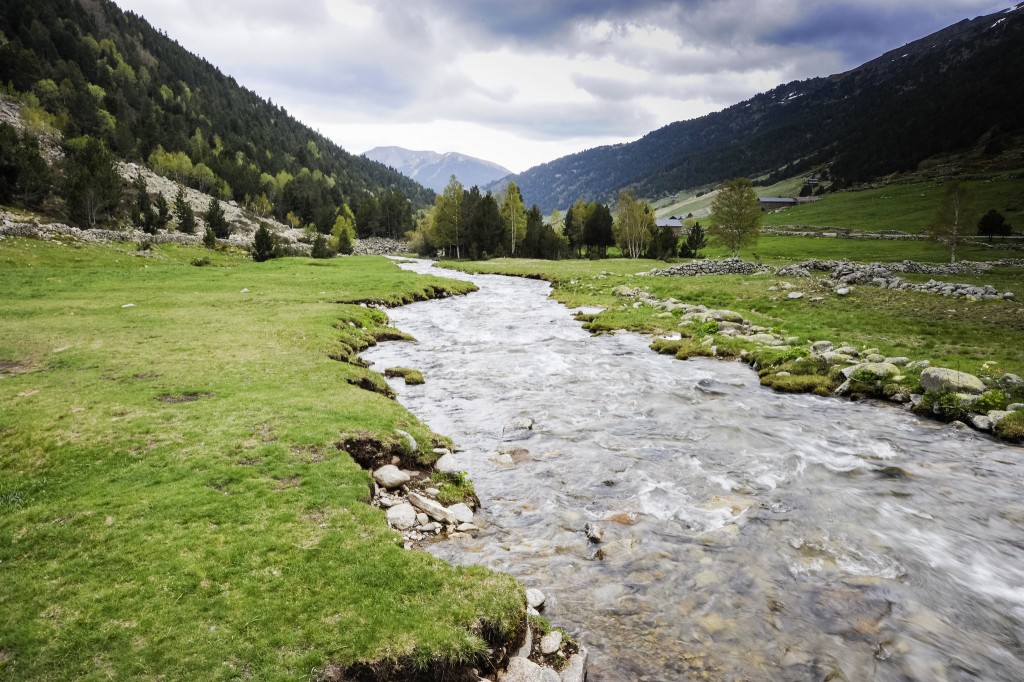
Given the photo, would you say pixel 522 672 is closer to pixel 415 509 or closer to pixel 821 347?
pixel 415 509

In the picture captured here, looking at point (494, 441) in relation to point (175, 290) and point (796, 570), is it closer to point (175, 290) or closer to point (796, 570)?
point (796, 570)

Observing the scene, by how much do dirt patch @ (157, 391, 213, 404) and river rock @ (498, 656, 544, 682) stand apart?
14.9 meters

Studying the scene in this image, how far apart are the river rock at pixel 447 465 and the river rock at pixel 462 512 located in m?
1.83

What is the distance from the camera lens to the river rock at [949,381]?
18016mm

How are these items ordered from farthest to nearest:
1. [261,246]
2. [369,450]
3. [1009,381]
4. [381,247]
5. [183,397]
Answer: [381,247] → [261,246] → [1009,381] → [183,397] → [369,450]

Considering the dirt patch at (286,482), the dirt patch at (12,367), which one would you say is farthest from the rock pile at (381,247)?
the dirt patch at (286,482)

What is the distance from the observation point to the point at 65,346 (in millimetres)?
22344

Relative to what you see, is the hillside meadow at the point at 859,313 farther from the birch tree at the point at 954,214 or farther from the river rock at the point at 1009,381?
the birch tree at the point at 954,214

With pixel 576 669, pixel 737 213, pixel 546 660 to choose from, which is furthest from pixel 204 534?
pixel 737 213

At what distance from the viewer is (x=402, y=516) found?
11.4 m

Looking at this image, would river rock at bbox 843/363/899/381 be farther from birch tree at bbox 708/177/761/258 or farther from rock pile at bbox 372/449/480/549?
birch tree at bbox 708/177/761/258

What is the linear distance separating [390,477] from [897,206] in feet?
530

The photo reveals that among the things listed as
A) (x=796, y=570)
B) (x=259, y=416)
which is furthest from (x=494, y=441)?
(x=796, y=570)

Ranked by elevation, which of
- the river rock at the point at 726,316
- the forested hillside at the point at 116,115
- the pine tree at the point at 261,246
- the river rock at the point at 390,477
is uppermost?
the forested hillside at the point at 116,115
